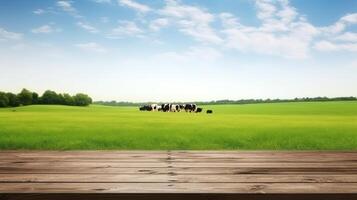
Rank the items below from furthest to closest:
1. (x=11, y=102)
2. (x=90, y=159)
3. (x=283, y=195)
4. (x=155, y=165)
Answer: (x=11, y=102), (x=90, y=159), (x=155, y=165), (x=283, y=195)

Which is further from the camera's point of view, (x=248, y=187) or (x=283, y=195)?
(x=248, y=187)

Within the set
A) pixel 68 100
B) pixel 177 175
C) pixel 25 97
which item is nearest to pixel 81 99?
pixel 68 100

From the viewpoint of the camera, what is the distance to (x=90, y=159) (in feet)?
19.2

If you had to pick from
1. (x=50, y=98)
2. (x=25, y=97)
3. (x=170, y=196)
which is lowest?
(x=170, y=196)

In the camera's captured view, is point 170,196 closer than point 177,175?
Yes

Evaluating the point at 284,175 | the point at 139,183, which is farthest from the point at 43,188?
the point at 284,175

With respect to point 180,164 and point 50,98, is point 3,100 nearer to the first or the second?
point 50,98

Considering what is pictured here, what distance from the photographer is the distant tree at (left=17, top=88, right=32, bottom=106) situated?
10419 centimetres

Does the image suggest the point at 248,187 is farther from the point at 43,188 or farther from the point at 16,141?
the point at 16,141

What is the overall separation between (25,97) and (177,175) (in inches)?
4207

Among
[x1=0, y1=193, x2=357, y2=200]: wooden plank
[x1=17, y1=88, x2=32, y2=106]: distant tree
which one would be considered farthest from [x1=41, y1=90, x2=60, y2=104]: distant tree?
[x1=0, y1=193, x2=357, y2=200]: wooden plank

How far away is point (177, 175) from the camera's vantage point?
4.48 meters

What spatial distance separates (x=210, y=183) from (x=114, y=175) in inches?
41.8

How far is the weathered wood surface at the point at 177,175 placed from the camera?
3605 mm
